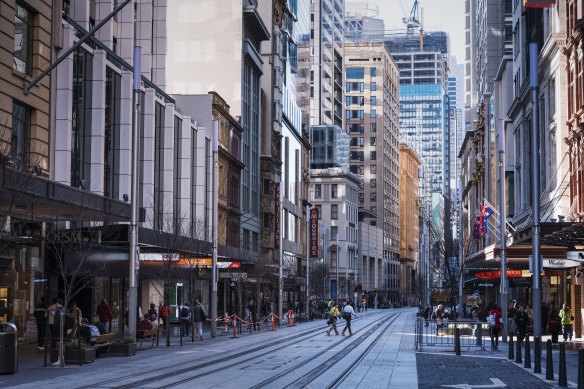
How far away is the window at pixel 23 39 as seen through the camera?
3381cm

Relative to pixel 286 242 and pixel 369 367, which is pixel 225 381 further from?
pixel 286 242

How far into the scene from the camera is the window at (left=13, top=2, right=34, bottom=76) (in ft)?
111

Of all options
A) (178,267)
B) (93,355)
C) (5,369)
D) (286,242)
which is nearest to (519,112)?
(178,267)

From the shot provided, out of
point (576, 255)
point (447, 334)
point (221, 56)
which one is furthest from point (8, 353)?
point (221, 56)

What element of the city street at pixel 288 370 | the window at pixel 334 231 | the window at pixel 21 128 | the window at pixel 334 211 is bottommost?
the city street at pixel 288 370

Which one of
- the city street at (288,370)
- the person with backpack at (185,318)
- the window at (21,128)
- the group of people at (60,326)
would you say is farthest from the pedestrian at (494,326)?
the window at (21,128)

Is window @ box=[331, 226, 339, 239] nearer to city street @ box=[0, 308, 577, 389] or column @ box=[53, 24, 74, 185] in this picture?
city street @ box=[0, 308, 577, 389]

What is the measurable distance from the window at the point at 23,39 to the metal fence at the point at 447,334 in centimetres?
1820

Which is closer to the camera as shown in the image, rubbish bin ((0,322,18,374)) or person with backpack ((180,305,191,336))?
rubbish bin ((0,322,18,374))

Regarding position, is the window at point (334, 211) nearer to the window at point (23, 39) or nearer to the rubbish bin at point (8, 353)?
the window at point (23, 39)

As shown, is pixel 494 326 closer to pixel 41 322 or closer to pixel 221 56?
pixel 41 322

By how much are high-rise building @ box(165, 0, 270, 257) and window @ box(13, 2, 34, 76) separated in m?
45.8

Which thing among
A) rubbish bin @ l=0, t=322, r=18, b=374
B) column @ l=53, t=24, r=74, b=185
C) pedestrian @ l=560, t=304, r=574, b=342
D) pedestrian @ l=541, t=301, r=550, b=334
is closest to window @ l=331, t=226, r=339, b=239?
pedestrian @ l=541, t=301, r=550, b=334

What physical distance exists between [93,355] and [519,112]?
47273 millimetres
